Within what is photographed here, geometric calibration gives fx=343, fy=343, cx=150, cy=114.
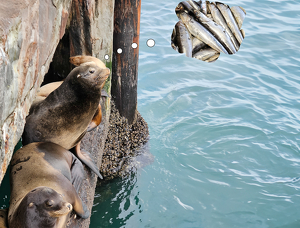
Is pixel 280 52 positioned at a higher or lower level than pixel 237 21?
lower

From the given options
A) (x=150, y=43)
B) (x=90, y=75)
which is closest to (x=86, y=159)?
(x=90, y=75)

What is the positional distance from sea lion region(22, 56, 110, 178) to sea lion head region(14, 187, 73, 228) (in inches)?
40.4

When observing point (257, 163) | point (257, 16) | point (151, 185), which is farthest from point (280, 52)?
point (151, 185)

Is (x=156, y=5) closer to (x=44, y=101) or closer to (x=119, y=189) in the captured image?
(x=119, y=189)

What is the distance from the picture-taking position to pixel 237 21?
679 centimetres

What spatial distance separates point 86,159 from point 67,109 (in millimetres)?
576

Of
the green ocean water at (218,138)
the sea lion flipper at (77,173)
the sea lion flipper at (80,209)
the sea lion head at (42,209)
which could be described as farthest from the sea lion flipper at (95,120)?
the sea lion head at (42,209)

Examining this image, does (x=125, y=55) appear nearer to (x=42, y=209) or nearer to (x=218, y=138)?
(x=218, y=138)

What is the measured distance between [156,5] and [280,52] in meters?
4.08

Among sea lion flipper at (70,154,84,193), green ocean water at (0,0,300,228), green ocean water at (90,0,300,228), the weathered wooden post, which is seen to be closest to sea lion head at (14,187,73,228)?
sea lion flipper at (70,154,84,193)

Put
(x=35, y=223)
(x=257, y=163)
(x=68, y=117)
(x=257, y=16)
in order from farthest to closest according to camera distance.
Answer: (x=257, y=16), (x=257, y=163), (x=68, y=117), (x=35, y=223)

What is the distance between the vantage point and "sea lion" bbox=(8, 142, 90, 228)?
2.25 meters

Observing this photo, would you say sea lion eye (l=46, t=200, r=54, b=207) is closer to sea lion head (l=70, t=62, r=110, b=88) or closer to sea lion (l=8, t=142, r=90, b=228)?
sea lion (l=8, t=142, r=90, b=228)

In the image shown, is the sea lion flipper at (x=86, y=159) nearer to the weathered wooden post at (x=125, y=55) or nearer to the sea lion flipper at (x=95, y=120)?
the sea lion flipper at (x=95, y=120)
